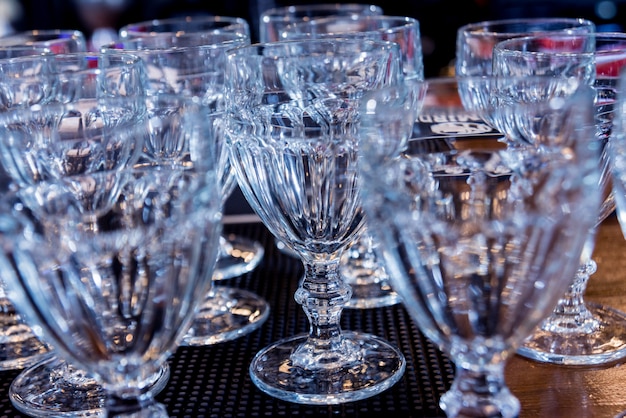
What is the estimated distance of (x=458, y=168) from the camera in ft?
1.49

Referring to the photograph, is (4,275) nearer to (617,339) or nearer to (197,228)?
(197,228)

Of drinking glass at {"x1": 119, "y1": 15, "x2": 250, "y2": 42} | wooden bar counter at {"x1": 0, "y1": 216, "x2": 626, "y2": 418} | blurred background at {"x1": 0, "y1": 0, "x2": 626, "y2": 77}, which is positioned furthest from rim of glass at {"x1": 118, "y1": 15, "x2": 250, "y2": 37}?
blurred background at {"x1": 0, "y1": 0, "x2": 626, "y2": 77}

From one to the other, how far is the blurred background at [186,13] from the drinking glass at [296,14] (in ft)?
3.13

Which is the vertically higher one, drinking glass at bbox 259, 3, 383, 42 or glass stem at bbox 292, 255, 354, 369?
drinking glass at bbox 259, 3, 383, 42

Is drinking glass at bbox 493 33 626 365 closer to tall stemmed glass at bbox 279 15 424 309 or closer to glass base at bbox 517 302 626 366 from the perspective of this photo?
glass base at bbox 517 302 626 366

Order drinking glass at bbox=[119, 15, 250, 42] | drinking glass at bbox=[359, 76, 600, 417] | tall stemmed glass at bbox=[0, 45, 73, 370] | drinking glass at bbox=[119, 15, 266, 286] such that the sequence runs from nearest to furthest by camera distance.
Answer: drinking glass at bbox=[359, 76, 600, 417]
tall stemmed glass at bbox=[0, 45, 73, 370]
drinking glass at bbox=[119, 15, 266, 286]
drinking glass at bbox=[119, 15, 250, 42]

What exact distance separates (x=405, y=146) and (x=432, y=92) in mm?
56

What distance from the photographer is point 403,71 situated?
0.79m

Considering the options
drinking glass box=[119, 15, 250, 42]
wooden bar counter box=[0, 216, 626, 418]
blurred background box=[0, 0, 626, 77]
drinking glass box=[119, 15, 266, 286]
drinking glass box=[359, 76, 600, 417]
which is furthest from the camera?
blurred background box=[0, 0, 626, 77]

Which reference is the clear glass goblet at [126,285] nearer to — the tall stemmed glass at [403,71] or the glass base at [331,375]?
the glass base at [331,375]

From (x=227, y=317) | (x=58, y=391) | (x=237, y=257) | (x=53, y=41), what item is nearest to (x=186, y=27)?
(x=53, y=41)

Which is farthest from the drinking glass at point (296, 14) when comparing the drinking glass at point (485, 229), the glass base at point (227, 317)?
the drinking glass at point (485, 229)

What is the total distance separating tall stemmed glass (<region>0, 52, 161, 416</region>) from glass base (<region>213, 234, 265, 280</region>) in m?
0.21

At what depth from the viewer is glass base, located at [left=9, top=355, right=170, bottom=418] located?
552mm
